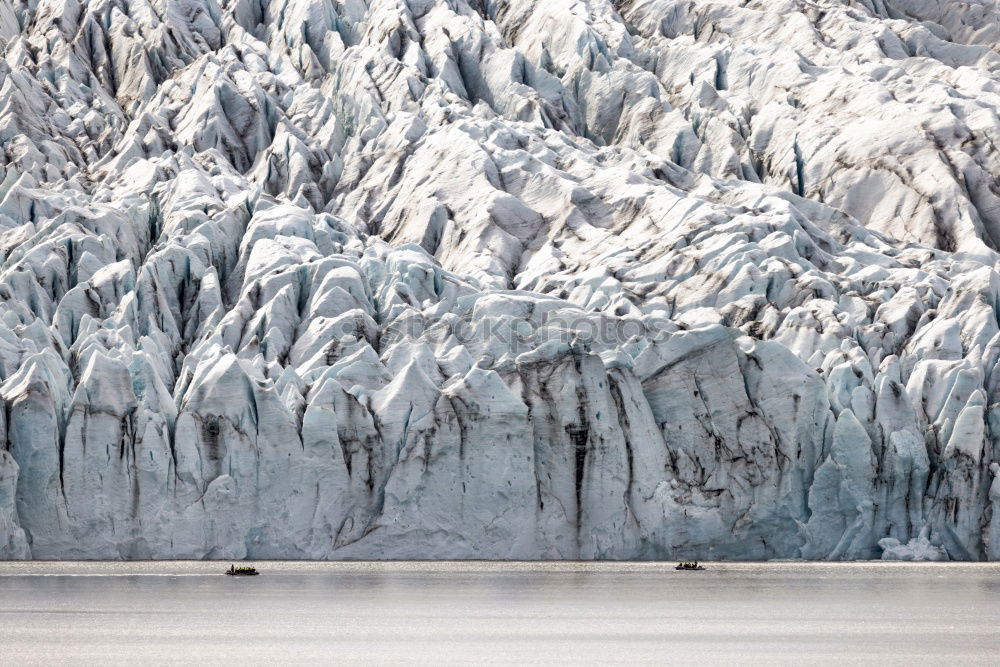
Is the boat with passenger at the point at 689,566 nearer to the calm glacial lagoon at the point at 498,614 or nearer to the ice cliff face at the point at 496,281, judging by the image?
the calm glacial lagoon at the point at 498,614

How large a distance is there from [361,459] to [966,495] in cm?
1668

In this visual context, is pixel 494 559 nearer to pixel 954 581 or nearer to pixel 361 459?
pixel 361 459

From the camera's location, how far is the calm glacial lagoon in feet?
90.6

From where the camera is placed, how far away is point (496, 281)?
160ft

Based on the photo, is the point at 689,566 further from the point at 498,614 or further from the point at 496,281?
the point at 496,281

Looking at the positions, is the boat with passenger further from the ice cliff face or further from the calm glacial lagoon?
the ice cliff face

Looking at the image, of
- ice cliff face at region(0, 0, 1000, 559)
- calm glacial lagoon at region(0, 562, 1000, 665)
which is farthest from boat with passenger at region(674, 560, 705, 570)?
ice cliff face at region(0, 0, 1000, 559)

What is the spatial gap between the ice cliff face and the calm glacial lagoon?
4.94ft

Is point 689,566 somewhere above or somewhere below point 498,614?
below

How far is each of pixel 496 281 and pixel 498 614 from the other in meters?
17.7

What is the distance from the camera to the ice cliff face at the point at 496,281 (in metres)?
37.4

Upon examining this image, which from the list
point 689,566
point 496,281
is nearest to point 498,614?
point 689,566

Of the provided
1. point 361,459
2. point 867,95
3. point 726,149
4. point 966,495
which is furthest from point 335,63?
point 966,495

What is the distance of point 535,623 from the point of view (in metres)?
31.7
